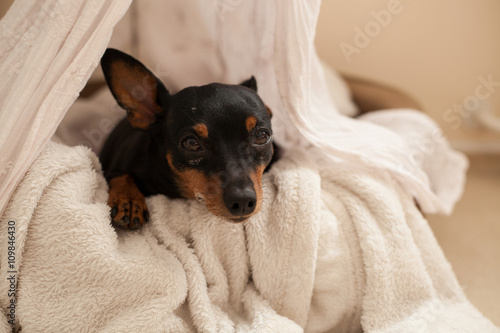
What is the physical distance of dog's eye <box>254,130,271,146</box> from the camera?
1329mm

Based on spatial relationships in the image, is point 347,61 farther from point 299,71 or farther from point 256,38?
point 299,71

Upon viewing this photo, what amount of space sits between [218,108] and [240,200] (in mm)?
316

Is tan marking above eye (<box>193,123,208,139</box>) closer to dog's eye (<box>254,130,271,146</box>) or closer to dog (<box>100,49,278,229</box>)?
dog (<box>100,49,278,229</box>)

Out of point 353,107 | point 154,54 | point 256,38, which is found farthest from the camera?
point 353,107

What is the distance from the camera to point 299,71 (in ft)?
4.72

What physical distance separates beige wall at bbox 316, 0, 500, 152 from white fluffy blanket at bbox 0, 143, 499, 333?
1480 mm

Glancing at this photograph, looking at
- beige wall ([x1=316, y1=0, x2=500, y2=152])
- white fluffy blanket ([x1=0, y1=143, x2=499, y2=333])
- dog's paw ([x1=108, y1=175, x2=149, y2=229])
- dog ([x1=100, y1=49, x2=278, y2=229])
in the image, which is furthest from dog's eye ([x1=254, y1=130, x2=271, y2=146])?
beige wall ([x1=316, y1=0, x2=500, y2=152])

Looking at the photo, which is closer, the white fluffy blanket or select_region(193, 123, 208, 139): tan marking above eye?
the white fluffy blanket

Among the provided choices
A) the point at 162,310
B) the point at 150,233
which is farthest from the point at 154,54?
the point at 162,310

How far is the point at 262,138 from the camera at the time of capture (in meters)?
1.34

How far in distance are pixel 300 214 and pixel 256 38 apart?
837mm

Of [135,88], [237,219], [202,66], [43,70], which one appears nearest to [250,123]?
[237,219]

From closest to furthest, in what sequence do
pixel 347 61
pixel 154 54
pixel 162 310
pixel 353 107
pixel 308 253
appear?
pixel 162 310, pixel 308 253, pixel 154 54, pixel 353 107, pixel 347 61

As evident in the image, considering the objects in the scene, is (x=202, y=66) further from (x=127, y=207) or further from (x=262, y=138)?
(x=127, y=207)
